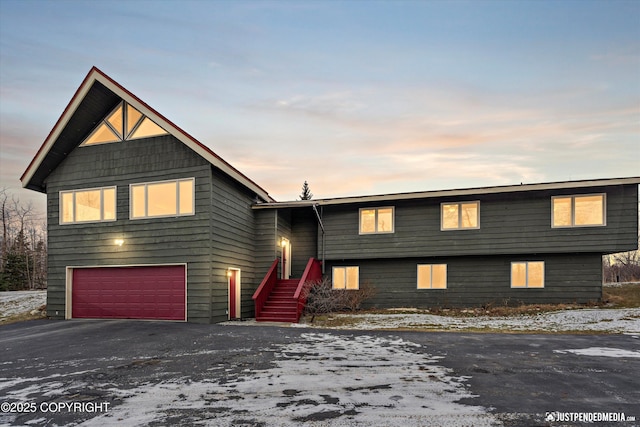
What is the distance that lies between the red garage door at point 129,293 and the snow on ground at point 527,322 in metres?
4.84

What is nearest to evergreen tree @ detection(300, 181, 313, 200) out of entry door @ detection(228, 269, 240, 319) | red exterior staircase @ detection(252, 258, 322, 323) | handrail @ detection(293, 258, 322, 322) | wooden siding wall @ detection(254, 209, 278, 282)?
handrail @ detection(293, 258, 322, 322)

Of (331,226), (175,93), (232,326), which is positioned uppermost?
(175,93)

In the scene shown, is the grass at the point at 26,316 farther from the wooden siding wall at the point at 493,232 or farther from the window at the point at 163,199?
the wooden siding wall at the point at 493,232

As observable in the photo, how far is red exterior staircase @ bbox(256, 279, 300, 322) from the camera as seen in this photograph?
1441cm

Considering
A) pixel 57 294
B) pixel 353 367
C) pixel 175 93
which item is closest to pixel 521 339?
pixel 353 367

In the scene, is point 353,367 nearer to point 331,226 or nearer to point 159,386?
point 159,386

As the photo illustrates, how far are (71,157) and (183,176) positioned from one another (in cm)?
539

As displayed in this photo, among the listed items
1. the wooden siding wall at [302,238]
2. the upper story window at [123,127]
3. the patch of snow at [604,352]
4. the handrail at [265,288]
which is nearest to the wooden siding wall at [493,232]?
the wooden siding wall at [302,238]

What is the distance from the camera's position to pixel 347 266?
18.8 metres

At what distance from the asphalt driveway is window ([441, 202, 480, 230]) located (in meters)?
7.09

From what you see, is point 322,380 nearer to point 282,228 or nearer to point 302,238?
point 282,228

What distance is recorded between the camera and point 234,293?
615 inches

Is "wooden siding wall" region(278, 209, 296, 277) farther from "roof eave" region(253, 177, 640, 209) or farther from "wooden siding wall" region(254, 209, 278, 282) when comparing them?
"roof eave" region(253, 177, 640, 209)

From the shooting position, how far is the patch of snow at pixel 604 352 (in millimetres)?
7832
